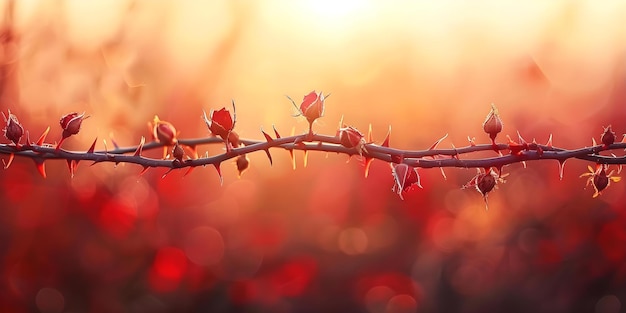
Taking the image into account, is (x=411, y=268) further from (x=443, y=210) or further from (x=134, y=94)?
(x=134, y=94)

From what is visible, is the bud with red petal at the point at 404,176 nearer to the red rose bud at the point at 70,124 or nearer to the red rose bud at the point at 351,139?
the red rose bud at the point at 351,139

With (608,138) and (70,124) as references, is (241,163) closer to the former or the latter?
(70,124)

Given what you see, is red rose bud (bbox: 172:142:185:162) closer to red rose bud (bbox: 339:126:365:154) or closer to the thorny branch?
the thorny branch

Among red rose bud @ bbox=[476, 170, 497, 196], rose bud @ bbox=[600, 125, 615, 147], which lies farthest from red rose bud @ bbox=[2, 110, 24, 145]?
rose bud @ bbox=[600, 125, 615, 147]

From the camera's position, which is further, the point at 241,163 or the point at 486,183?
the point at 241,163

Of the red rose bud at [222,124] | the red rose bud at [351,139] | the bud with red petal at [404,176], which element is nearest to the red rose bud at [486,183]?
the bud with red petal at [404,176]

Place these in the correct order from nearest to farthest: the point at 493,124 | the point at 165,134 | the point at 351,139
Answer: the point at 351,139 < the point at 493,124 < the point at 165,134

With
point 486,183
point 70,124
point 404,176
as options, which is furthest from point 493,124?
point 70,124
